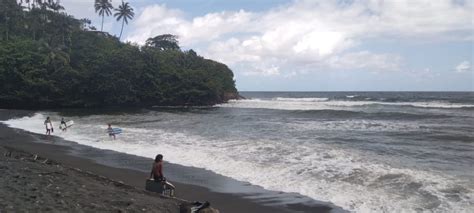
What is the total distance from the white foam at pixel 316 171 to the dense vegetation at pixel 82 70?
3400 centimetres

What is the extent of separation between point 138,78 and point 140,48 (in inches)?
304

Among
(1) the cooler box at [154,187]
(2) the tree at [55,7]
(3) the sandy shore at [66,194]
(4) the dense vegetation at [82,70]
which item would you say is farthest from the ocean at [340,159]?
(2) the tree at [55,7]

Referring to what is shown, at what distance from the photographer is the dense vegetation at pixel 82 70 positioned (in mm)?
52719

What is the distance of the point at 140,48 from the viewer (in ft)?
212

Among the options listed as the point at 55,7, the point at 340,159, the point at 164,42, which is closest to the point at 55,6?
the point at 55,7

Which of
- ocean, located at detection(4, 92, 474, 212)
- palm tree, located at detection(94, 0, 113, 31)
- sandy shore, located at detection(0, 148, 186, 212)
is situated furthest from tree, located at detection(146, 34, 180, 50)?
sandy shore, located at detection(0, 148, 186, 212)

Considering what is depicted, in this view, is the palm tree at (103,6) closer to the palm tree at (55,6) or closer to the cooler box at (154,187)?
the palm tree at (55,6)

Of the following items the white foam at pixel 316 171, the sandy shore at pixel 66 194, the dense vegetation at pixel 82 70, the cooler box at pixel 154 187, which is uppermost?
the dense vegetation at pixel 82 70

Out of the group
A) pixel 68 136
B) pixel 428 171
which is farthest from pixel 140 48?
pixel 428 171

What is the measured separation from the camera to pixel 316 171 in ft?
45.8

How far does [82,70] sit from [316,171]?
49.5 metres

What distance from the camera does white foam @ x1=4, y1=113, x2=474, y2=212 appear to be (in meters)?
10.6

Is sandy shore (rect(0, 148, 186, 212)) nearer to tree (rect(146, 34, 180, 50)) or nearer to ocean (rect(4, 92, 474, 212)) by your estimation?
ocean (rect(4, 92, 474, 212))

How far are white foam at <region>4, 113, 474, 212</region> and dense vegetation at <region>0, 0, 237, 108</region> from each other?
112ft
